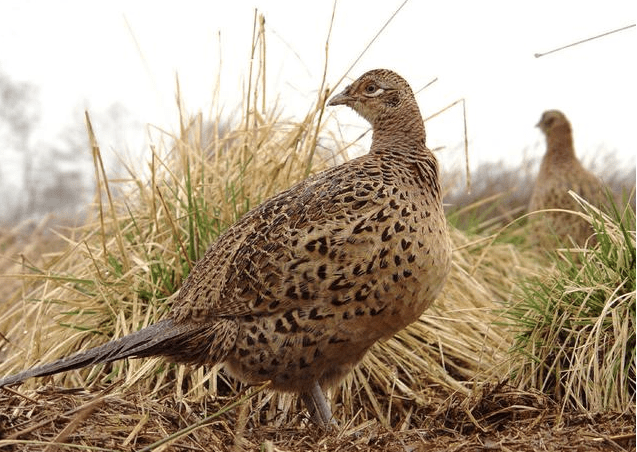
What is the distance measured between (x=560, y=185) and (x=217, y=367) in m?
4.66

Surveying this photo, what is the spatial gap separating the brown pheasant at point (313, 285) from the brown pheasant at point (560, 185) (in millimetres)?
3542

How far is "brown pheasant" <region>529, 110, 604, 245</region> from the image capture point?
6902 mm

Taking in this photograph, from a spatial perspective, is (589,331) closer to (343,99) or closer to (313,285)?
(313,285)

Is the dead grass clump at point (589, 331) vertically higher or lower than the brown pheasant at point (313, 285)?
lower

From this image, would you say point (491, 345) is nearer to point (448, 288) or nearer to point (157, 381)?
point (448, 288)

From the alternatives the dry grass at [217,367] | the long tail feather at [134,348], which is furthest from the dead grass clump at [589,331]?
the long tail feather at [134,348]

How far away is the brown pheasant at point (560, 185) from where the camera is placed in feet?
22.6

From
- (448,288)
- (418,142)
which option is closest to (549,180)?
(448,288)

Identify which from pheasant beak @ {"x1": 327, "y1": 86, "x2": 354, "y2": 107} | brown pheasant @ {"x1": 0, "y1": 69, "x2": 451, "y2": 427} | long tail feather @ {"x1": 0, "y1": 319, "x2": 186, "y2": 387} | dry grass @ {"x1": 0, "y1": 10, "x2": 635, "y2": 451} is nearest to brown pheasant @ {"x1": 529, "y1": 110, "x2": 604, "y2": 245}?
dry grass @ {"x1": 0, "y1": 10, "x2": 635, "y2": 451}

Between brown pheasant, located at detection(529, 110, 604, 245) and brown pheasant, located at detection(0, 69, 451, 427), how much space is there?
11.6 feet

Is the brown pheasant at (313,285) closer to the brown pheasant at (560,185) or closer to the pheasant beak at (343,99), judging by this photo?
the pheasant beak at (343,99)

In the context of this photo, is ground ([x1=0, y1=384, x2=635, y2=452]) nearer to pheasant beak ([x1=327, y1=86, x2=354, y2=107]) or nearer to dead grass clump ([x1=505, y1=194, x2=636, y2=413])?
dead grass clump ([x1=505, y1=194, x2=636, y2=413])

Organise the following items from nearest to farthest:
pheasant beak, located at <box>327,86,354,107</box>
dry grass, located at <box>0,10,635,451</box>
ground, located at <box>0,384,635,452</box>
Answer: ground, located at <box>0,384,635,452</box>, dry grass, located at <box>0,10,635,451</box>, pheasant beak, located at <box>327,86,354,107</box>

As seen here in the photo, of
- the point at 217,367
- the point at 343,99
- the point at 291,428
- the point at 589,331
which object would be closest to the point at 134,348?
the point at 217,367
